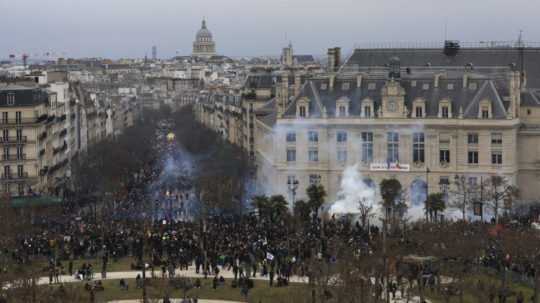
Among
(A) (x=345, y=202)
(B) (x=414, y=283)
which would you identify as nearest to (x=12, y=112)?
(A) (x=345, y=202)

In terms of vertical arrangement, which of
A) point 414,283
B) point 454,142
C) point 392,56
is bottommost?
point 414,283

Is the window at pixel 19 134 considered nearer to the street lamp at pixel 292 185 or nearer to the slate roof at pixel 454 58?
the street lamp at pixel 292 185

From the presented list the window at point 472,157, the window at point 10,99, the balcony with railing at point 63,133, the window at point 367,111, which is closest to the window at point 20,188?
the window at point 10,99

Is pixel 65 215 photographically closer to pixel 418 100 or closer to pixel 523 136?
pixel 418 100

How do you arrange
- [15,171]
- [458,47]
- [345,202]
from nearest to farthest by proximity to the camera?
[345,202], [15,171], [458,47]

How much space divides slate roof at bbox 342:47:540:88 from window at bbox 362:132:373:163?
47.7 ft

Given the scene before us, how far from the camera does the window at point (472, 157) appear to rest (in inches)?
3191

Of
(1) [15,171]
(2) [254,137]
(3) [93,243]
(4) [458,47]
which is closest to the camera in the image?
(3) [93,243]

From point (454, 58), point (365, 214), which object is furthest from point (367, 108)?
point (365, 214)

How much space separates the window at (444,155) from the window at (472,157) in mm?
1400

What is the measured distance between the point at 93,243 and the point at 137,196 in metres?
26.4

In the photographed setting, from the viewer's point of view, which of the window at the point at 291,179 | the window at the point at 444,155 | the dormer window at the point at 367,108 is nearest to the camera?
the window at the point at 444,155

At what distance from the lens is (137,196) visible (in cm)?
9056

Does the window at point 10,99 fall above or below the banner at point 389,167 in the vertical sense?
above
